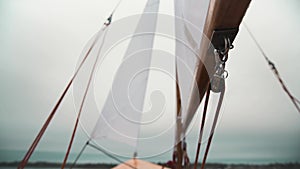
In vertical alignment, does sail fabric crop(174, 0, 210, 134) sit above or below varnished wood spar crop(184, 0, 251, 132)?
above

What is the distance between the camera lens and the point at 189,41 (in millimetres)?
391

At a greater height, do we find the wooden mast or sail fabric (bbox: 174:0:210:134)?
sail fabric (bbox: 174:0:210:134)

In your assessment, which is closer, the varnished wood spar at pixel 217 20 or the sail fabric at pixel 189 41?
the varnished wood spar at pixel 217 20

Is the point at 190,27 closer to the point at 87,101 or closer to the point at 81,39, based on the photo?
the point at 87,101

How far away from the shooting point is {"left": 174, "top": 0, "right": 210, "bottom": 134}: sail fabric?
35 cm

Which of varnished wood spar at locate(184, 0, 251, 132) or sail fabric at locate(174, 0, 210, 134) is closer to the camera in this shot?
varnished wood spar at locate(184, 0, 251, 132)

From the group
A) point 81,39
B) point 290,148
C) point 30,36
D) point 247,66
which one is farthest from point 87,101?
point 290,148

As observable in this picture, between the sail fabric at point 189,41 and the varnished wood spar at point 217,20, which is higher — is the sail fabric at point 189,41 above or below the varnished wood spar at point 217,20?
above

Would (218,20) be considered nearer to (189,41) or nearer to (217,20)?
(217,20)

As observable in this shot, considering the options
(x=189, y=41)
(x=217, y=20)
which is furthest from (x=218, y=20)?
(x=189, y=41)

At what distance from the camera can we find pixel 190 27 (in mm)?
373

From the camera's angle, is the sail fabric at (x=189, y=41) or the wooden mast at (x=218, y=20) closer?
the wooden mast at (x=218, y=20)

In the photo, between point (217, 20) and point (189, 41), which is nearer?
point (217, 20)

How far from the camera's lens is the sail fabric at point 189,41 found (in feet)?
1.15
